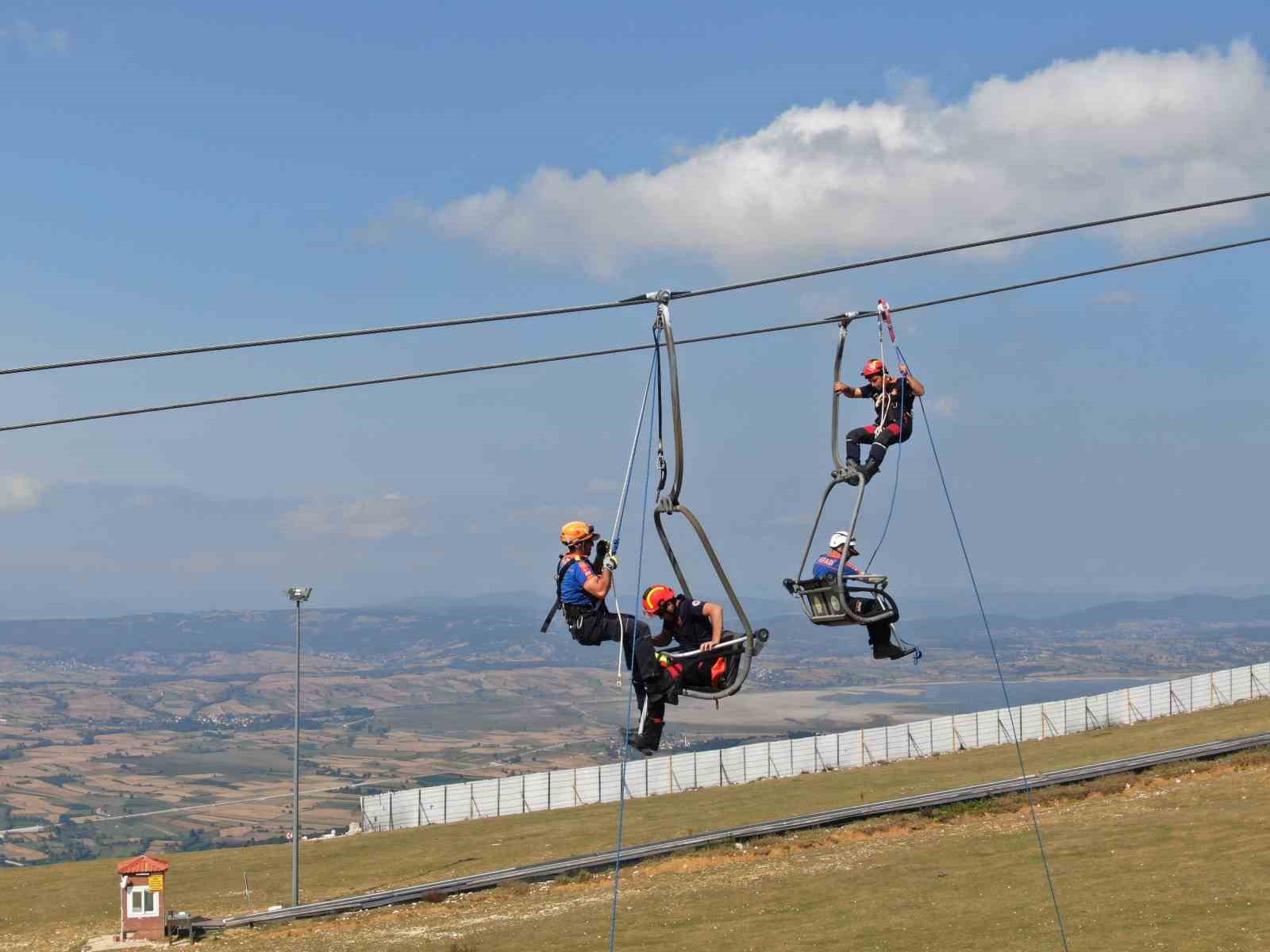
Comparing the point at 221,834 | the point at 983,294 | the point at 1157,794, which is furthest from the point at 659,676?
the point at 221,834

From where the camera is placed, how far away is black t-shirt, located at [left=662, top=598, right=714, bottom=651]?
17.3 metres

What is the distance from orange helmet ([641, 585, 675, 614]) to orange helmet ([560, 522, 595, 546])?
1188 millimetres

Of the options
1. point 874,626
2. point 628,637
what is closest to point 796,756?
point 874,626

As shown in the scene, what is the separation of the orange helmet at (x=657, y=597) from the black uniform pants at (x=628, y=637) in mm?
345

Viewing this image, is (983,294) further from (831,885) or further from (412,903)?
(412,903)

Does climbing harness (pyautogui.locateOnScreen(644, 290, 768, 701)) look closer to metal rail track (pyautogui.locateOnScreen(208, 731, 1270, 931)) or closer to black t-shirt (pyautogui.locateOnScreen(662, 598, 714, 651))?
black t-shirt (pyautogui.locateOnScreen(662, 598, 714, 651))

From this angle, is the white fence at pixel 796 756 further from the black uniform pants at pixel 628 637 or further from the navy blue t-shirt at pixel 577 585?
the navy blue t-shirt at pixel 577 585

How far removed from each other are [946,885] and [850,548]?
23577 millimetres

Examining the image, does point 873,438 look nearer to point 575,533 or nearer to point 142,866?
point 575,533

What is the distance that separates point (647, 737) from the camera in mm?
17906

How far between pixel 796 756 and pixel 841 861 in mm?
28058

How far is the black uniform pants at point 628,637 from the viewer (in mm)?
16734

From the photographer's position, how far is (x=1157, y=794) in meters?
48.1

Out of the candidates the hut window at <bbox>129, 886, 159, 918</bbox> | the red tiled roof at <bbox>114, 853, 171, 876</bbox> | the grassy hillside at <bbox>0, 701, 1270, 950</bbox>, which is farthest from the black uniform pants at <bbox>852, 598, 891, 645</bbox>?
the hut window at <bbox>129, 886, 159, 918</bbox>
